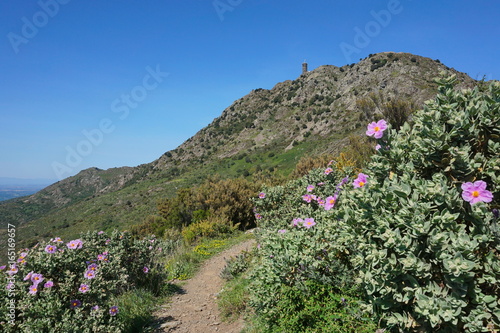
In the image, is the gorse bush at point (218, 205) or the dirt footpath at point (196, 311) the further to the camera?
the gorse bush at point (218, 205)

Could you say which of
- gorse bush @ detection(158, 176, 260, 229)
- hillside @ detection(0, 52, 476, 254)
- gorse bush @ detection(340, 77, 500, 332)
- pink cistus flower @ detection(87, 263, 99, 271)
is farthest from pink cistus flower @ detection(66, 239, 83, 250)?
hillside @ detection(0, 52, 476, 254)

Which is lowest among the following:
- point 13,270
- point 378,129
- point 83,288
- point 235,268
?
point 235,268

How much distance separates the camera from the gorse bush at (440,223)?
1.68 m

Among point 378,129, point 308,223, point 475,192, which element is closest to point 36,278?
point 308,223

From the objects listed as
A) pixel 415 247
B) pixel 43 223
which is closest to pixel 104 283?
pixel 415 247

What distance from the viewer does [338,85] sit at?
8038 centimetres

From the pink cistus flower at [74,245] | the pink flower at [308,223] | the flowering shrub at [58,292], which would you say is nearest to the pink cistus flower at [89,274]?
the flowering shrub at [58,292]

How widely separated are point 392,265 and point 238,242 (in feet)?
25.0

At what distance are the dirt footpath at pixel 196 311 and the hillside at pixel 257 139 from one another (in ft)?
83.4

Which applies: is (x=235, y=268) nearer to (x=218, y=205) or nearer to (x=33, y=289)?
(x=33, y=289)

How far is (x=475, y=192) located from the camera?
172 cm

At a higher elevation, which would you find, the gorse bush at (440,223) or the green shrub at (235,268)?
the gorse bush at (440,223)

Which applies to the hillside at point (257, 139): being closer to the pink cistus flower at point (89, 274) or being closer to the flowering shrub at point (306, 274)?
the flowering shrub at point (306, 274)

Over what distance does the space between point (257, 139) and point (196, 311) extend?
6775 centimetres
